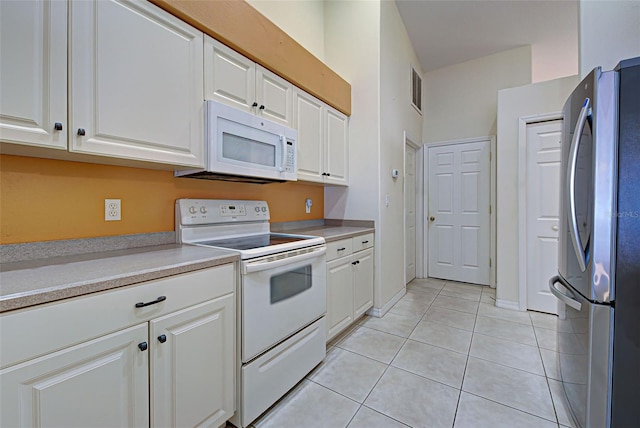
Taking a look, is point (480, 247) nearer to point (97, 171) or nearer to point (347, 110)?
point (347, 110)

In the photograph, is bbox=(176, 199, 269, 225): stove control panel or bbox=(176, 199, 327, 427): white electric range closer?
bbox=(176, 199, 327, 427): white electric range

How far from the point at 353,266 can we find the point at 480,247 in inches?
98.8

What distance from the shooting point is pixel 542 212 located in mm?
2967

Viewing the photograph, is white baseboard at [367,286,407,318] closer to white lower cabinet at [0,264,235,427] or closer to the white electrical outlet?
white lower cabinet at [0,264,235,427]

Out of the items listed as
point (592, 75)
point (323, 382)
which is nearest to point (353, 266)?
point (323, 382)

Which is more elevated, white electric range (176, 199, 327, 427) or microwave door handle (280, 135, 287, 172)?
microwave door handle (280, 135, 287, 172)

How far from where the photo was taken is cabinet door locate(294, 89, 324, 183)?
2363mm

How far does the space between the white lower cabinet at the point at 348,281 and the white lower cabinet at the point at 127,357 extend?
0.96 meters

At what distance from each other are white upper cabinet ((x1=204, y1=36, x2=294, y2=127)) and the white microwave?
3.4 inches

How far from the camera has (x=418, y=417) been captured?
154 cm

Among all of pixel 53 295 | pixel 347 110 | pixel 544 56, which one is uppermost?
pixel 544 56

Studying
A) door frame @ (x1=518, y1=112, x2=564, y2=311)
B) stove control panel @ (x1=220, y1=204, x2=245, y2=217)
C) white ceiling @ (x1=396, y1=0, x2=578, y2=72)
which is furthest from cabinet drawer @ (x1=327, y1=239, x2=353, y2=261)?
white ceiling @ (x1=396, y1=0, x2=578, y2=72)

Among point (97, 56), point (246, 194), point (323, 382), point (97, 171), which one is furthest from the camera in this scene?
point (246, 194)

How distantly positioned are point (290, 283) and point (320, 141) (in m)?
1.45
